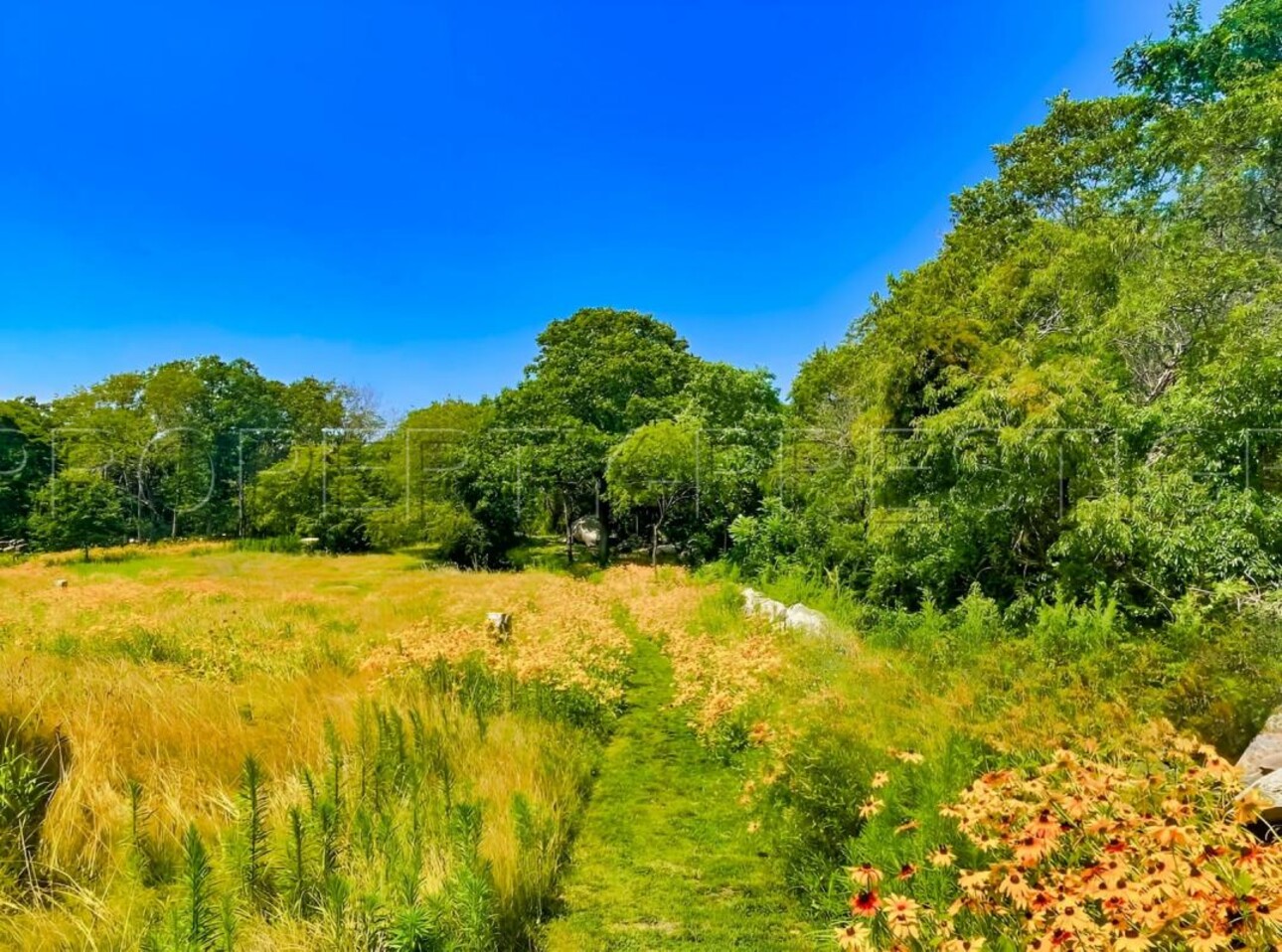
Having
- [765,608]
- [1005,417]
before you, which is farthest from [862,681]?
[765,608]

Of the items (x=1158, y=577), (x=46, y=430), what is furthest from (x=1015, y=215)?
(x=46, y=430)

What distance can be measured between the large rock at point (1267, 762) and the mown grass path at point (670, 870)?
7.73ft

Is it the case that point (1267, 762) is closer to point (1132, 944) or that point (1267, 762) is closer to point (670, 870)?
point (1132, 944)

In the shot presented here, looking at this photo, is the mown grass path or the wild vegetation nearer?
the wild vegetation

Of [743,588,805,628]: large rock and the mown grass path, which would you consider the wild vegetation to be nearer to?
the mown grass path

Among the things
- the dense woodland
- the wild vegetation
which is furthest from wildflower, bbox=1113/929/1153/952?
the dense woodland

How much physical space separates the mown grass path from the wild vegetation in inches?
1.0

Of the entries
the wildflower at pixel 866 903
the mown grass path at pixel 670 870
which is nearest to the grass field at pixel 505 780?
the mown grass path at pixel 670 870

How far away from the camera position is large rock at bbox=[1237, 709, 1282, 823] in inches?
120

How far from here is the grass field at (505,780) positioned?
297 centimetres

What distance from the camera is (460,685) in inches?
251

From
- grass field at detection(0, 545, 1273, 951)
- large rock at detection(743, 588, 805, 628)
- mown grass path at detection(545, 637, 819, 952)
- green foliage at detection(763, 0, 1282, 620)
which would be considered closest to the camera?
grass field at detection(0, 545, 1273, 951)

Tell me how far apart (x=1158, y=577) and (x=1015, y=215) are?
12.0m

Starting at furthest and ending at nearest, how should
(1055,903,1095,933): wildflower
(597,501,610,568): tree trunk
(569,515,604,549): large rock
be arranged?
1. (569,515,604,549): large rock
2. (597,501,610,568): tree trunk
3. (1055,903,1095,933): wildflower
